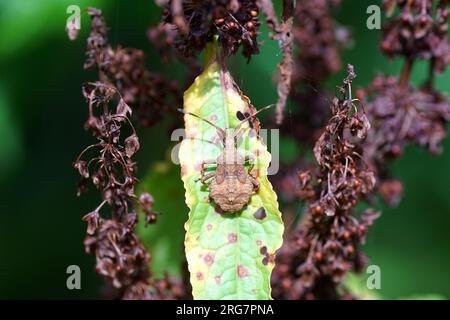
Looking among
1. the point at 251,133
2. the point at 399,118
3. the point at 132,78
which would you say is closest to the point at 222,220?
the point at 251,133

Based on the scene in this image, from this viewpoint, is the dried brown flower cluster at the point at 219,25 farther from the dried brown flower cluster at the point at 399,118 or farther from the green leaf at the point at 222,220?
the dried brown flower cluster at the point at 399,118

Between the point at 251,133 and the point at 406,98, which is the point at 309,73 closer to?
the point at 406,98

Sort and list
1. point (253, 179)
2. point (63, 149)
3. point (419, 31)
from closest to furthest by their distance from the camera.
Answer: point (253, 179)
point (419, 31)
point (63, 149)

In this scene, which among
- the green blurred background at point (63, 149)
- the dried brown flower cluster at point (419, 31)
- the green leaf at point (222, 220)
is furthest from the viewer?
the green blurred background at point (63, 149)

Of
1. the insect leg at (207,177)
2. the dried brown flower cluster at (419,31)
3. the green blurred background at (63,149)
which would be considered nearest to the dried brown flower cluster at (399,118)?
the dried brown flower cluster at (419,31)
